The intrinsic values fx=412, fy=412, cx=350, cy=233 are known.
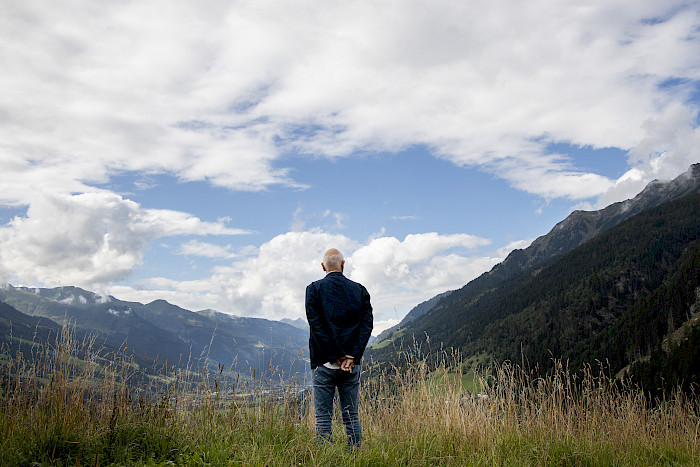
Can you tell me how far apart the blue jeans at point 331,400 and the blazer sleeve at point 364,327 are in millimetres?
229

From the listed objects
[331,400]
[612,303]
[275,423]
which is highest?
[612,303]

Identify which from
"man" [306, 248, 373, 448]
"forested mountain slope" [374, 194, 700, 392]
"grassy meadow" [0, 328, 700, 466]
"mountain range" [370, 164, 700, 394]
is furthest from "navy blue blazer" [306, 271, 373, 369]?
"forested mountain slope" [374, 194, 700, 392]

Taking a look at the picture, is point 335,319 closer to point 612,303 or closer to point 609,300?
point 612,303

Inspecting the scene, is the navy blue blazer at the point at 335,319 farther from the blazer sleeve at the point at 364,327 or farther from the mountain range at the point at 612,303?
the mountain range at the point at 612,303

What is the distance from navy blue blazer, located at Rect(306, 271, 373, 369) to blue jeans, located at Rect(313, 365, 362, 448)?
0.16 m

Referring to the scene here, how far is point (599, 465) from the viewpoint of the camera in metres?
4.66

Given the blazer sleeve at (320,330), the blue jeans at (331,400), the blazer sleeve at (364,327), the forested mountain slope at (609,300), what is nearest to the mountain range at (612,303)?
the forested mountain slope at (609,300)

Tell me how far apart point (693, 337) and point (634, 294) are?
68.2 meters

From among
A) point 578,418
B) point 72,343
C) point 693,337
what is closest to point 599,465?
Answer: point 578,418

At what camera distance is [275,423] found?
494 cm

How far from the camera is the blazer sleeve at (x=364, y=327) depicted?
4.75 m

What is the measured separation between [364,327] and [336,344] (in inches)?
19.8

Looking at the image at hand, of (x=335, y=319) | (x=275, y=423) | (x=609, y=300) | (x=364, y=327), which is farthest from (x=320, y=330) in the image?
(x=609, y=300)

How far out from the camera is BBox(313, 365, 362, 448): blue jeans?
4578 mm
